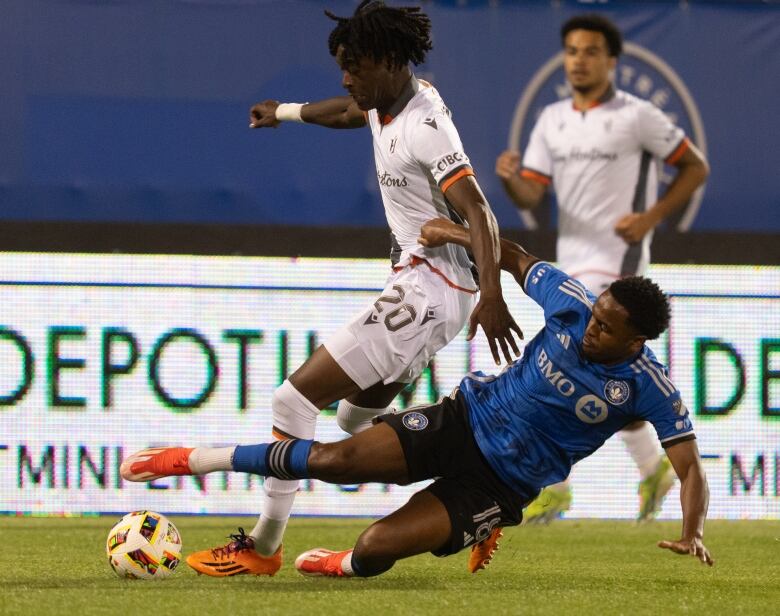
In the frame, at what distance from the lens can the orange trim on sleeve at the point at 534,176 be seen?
7867 millimetres

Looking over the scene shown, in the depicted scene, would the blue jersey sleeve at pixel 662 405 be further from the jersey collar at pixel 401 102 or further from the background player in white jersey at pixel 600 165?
the background player in white jersey at pixel 600 165

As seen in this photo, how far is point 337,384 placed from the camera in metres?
5.11

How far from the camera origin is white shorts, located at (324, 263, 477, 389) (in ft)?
16.7

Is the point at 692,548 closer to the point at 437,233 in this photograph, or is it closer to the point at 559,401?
the point at 559,401

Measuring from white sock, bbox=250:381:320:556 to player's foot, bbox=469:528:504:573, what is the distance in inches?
27.5

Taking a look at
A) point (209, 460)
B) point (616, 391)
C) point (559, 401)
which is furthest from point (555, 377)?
point (209, 460)

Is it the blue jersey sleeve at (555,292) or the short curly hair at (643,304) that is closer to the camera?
the short curly hair at (643,304)

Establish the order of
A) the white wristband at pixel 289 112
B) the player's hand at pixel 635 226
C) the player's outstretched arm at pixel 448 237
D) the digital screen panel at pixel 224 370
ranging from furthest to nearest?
the player's hand at pixel 635 226
the digital screen panel at pixel 224 370
the white wristband at pixel 289 112
the player's outstretched arm at pixel 448 237

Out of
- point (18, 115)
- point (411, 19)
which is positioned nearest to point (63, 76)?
point (18, 115)

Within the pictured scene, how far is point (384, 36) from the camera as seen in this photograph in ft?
16.8

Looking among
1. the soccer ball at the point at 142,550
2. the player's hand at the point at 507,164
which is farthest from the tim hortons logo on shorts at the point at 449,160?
the player's hand at the point at 507,164

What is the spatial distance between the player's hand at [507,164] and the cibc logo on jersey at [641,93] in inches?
30.9

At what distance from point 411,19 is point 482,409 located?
4.49ft

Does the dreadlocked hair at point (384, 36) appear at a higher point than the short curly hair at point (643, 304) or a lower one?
higher
